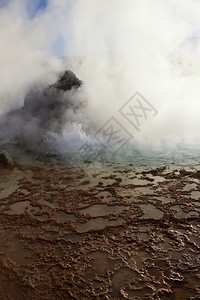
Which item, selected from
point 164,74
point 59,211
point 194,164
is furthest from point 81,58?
point 59,211

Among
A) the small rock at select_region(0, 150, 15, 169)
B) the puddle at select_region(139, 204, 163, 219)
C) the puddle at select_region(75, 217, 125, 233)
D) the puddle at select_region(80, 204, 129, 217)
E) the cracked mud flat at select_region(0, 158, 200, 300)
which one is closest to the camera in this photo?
the cracked mud flat at select_region(0, 158, 200, 300)

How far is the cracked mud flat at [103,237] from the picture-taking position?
106 inches

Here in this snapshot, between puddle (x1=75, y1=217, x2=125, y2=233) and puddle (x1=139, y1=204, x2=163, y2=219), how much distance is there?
1.72 ft

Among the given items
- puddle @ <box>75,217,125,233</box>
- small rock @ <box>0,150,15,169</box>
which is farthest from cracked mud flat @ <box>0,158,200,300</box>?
small rock @ <box>0,150,15,169</box>

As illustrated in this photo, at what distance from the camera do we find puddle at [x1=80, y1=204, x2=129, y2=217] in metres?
4.41

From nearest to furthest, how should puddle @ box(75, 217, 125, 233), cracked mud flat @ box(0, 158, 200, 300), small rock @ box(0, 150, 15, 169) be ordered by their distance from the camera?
cracked mud flat @ box(0, 158, 200, 300)
puddle @ box(75, 217, 125, 233)
small rock @ box(0, 150, 15, 169)

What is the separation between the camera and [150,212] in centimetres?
429

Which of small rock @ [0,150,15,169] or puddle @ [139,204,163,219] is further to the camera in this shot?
small rock @ [0,150,15,169]

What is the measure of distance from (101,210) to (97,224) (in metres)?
0.52

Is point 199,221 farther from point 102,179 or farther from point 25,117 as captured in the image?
point 25,117

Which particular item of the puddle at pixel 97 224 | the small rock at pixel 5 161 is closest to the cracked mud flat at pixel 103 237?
the puddle at pixel 97 224

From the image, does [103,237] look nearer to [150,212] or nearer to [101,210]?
[101,210]

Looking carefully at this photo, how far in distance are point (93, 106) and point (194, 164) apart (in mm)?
8076

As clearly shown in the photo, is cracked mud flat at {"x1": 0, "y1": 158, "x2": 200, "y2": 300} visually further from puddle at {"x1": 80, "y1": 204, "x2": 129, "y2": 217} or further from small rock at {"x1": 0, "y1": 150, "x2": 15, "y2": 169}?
small rock at {"x1": 0, "y1": 150, "x2": 15, "y2": 169}
